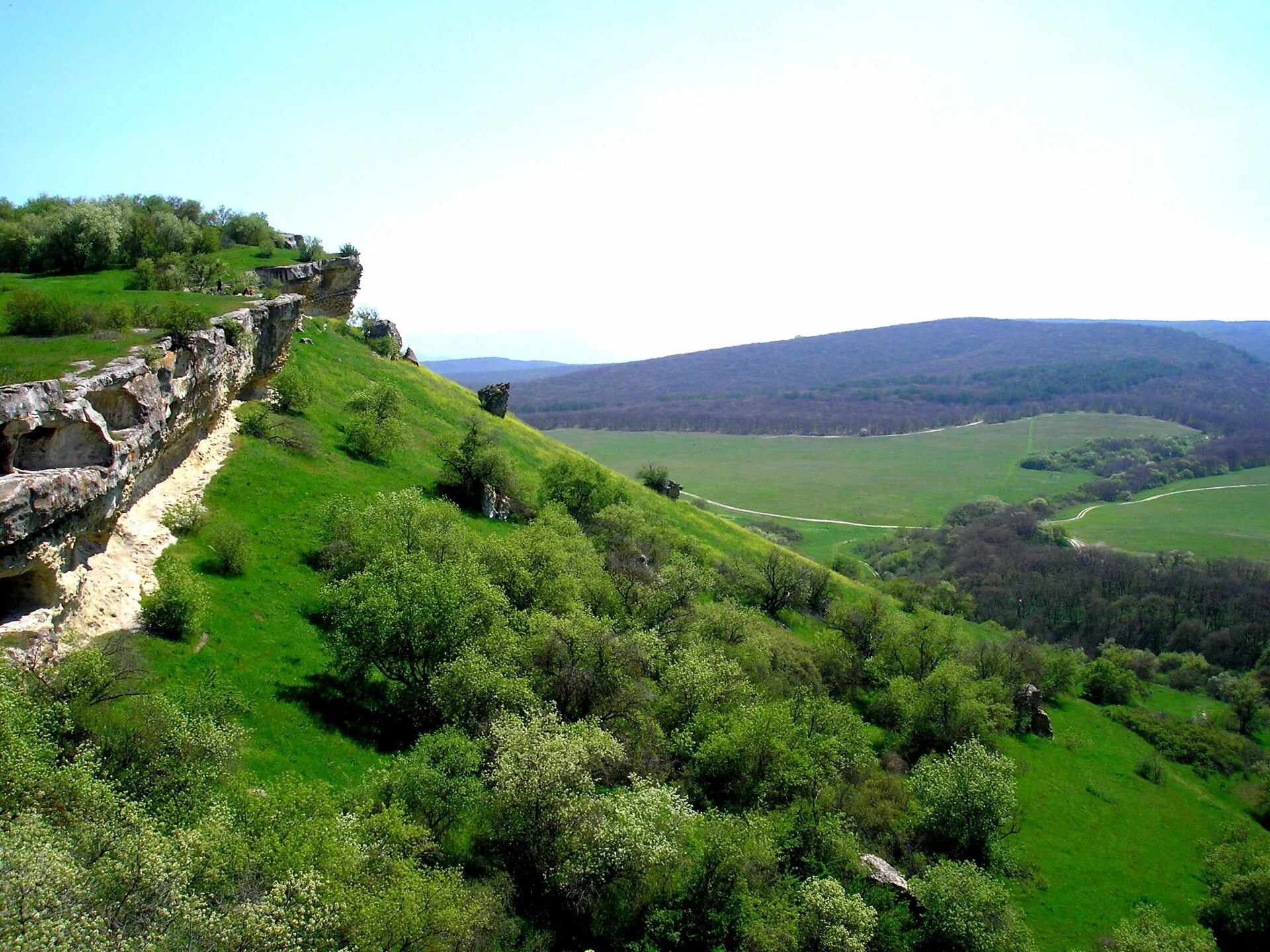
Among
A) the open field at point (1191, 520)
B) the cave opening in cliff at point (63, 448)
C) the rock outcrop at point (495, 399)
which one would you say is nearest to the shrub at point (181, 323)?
the cave opening in cliff at point (63, 448)

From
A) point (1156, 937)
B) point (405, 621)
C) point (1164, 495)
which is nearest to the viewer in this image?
point (405, 621)

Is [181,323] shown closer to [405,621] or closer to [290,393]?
[290,393]

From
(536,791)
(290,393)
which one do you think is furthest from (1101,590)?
(290,393)

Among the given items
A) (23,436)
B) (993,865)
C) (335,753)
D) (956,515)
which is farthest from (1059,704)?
(956,515)

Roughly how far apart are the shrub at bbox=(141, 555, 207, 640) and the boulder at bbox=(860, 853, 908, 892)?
2801cm

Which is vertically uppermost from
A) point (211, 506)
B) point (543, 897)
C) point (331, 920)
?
point (211, 506)

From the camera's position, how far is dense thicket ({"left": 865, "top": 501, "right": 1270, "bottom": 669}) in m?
100

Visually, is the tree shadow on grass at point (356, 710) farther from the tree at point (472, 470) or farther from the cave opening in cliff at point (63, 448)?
the tree at point (472, 470)

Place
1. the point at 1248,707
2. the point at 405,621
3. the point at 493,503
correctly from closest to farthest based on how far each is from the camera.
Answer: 1. the point at 405,621
2. the point at 493,503
3. the point at 1248,707

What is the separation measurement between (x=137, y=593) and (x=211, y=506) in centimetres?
942

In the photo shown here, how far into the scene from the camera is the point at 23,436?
66.9 feet

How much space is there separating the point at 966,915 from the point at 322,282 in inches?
2872

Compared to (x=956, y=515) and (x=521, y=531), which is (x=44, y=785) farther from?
(x=956, y=515)

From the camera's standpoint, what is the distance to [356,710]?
2702 centimetres
